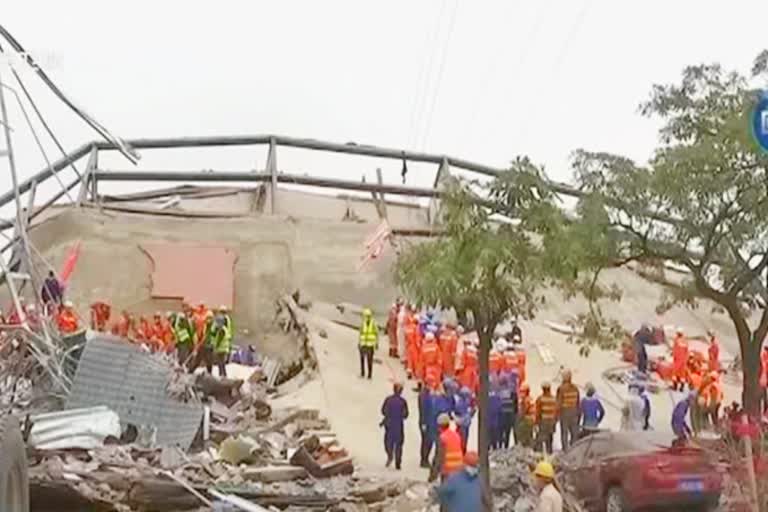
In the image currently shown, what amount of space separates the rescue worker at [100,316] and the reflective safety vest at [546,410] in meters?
16.3

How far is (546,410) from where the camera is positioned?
984 inches

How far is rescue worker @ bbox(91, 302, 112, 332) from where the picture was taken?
127ft

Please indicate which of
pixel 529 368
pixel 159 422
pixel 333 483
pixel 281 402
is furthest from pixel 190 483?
pixel 529 368

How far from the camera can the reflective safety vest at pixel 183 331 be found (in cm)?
3162

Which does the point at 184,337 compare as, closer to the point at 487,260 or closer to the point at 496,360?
the point at 496,360

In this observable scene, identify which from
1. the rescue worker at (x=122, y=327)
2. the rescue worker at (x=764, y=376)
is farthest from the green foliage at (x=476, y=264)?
the rescue worker at (x=122, y=327)

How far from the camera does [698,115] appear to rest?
2188cm

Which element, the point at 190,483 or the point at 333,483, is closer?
the point at 190,483

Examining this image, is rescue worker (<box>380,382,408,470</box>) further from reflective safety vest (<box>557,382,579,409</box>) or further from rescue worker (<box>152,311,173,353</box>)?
rescue worker (<box>152,311,173,353</box>)

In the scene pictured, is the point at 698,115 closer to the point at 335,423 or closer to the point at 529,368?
the point at 335,423

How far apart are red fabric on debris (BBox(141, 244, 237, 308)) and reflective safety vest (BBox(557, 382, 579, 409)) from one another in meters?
20.3

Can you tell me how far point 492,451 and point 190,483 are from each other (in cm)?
676

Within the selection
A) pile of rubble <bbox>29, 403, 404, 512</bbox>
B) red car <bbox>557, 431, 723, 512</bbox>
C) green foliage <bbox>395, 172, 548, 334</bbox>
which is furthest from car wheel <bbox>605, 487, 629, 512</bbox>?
pile of rubble <bbox>29, 403, 404, 512</bbox>

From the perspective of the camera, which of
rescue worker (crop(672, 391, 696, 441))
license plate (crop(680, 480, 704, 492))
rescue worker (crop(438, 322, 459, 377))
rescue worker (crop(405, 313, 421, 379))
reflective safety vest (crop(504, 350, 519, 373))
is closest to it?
license plate (crop(680, 480, 704, 492))
